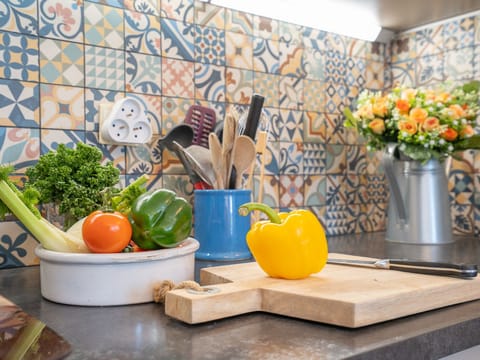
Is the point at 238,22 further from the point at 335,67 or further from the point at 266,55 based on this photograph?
the point at 335,67

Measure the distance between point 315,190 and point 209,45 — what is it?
20.2 inches

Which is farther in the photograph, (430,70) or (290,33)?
(430,70)

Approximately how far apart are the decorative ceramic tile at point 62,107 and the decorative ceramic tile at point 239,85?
15.2 inches

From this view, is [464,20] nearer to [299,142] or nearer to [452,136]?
[452,136]

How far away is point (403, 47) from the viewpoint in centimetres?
167

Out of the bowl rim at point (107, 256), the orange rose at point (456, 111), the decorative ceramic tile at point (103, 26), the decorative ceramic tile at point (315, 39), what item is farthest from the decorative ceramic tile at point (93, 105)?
the orange rose at point (456, 111)

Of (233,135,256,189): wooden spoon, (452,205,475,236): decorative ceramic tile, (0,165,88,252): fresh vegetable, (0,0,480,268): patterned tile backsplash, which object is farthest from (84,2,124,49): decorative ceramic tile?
(452,205,475,236): decorative ceramic tile

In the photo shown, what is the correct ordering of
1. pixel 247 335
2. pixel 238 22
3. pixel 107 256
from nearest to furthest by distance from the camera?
1. pixel 247 335
2. pixel 107 256
3. pixel 238 22

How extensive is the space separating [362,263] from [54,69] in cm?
72

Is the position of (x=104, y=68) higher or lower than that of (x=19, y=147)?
higher

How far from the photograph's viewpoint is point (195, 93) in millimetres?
1262

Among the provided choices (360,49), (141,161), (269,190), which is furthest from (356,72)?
(141,161)

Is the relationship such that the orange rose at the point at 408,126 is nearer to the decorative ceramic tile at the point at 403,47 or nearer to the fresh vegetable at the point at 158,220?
the decorative ceramic tile at the point at 403,47

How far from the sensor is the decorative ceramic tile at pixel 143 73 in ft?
3.82
